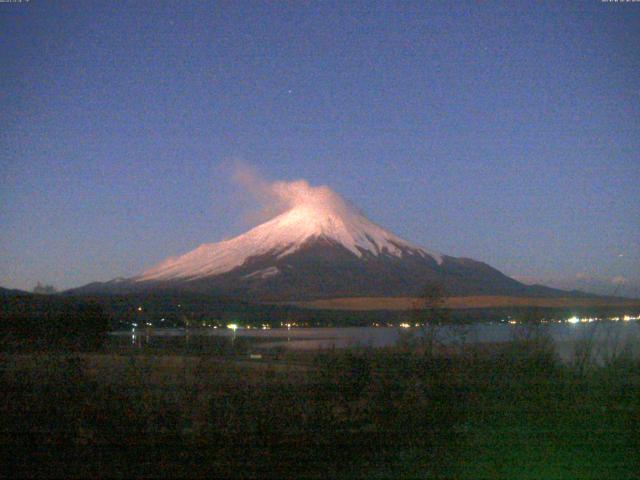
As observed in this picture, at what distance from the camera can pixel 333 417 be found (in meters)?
8.77

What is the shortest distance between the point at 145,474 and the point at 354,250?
6340 cm

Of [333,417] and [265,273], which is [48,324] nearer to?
[333,417]

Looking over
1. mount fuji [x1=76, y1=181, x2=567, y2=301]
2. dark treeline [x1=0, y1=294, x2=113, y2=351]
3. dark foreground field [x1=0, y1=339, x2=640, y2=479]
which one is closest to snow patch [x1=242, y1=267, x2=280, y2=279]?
mount fuji [x1=76, y1=181, x2=567, y2=301]

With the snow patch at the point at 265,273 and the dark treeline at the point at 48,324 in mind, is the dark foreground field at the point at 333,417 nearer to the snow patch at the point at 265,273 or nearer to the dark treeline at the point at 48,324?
the dark treeline at the point at 48,324

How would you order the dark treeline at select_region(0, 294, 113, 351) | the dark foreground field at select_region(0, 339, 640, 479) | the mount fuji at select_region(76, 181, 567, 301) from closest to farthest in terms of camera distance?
the dark foreground field at select_region(0, 339, 640, 479), the dark treeline at select_region(0, 294, 113, 351), the mount fuji at select_region(76, 181, 567, 301)

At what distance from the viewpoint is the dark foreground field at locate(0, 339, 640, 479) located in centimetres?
706

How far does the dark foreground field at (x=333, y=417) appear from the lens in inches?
278

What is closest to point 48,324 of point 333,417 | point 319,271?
point 333,417

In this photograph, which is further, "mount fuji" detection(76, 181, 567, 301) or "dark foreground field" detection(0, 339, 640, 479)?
"mount fuji" detection(76, 181, 567, 301)

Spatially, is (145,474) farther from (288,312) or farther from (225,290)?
(225,290)

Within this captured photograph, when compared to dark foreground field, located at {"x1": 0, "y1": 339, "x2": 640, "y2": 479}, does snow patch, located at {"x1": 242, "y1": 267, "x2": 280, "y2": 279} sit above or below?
above

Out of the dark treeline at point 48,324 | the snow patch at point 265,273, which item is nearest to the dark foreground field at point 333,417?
the dark treeline at point 48,324

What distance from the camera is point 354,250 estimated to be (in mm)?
69812

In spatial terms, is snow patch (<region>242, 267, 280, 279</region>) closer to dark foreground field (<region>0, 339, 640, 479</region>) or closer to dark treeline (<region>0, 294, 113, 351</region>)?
dark treeline (<region>0, 294, 113, 351</region>)
